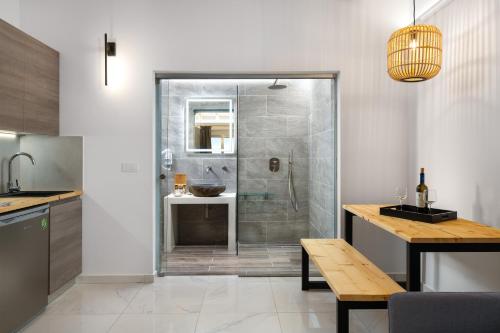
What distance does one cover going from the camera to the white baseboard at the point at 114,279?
3.78 m

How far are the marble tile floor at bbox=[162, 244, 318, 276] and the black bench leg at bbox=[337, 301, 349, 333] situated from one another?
5.78ft

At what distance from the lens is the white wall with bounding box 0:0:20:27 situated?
11.6 ft

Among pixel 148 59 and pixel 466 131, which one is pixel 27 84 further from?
pixel 466 131

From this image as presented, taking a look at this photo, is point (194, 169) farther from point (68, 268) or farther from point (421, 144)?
point (421, 144)

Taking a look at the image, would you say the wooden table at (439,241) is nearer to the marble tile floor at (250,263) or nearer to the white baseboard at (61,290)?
the marble tile floor at (250,263)

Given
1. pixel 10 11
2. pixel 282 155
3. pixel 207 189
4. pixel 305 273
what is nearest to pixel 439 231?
pixel 305 273

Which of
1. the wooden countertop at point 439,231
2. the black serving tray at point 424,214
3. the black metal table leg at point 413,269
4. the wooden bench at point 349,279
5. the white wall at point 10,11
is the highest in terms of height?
the white wall at point 10,11

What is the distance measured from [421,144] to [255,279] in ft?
6.65

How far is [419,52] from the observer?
2635mm

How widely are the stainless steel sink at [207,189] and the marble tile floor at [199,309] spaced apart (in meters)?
1.10

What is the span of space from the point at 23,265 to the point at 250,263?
213 centimetres

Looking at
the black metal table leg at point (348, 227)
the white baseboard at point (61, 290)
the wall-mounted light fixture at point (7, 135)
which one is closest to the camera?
the white baseboard at point (61, 290)

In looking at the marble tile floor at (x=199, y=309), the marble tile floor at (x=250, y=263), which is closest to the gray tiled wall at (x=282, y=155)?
the marble tile floor at (x=250, y=263)

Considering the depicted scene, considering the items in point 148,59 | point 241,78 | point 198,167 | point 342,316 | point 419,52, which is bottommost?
point 342,316
